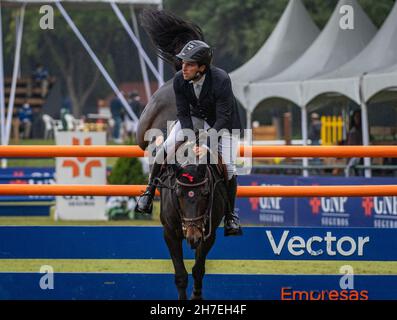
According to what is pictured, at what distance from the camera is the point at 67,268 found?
1056cm

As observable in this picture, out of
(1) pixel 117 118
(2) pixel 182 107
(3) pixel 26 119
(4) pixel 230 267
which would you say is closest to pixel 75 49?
(1) pixel 117 118

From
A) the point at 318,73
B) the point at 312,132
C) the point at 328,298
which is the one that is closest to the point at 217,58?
the point at 312,132

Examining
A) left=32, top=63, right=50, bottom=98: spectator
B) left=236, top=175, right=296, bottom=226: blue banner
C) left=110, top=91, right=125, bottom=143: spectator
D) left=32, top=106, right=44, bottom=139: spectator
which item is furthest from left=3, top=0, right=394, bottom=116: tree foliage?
left=236, top=175, right=296, bottom=226: blue banner

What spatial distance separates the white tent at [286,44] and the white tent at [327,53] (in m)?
0.88

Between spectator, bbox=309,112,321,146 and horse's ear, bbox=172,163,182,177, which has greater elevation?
spectator, bbox=309,112,321,146

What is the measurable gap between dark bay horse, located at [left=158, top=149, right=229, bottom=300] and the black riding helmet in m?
0.75

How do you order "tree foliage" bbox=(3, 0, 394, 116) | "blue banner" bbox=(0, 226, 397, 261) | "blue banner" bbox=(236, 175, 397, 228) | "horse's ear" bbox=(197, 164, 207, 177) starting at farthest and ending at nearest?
"tree foliage" bbox=(3, 0, 394, 116), "blue banner" bbox=(236, 175, 397, 228), "blue banner" bbox=(0, 226, 397, 261), "horse's ear" bbox=(197, 164, 207, 177)

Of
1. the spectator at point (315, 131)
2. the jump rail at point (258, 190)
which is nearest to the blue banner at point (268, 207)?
the spectator at point (315, 131)

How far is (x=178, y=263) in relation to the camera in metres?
8.00

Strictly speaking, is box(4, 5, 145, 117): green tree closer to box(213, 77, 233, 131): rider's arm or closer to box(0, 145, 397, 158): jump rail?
box(0, 145, 397, 158): jump rail

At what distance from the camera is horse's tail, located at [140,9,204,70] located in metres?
8.95
